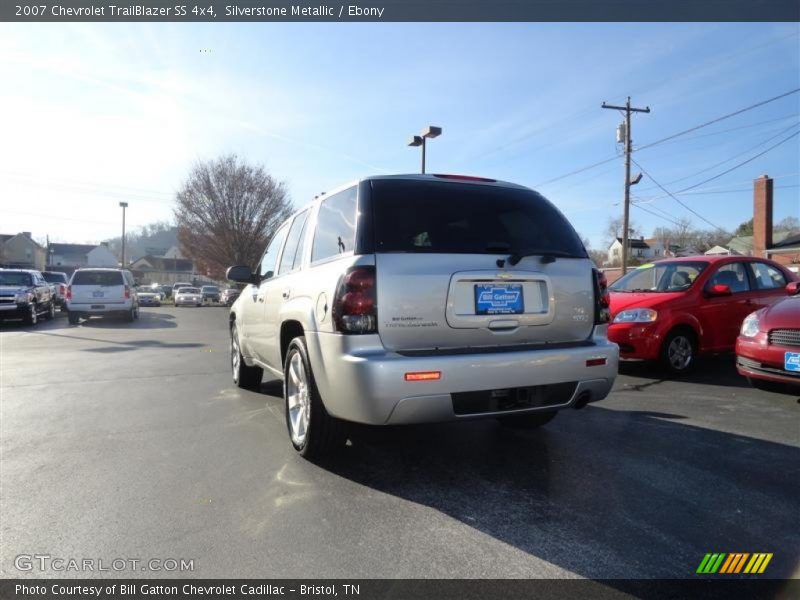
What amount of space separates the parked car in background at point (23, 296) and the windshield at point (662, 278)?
16507mm

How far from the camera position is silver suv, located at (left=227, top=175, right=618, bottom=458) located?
297cm

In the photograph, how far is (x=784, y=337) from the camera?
5125 millimetres

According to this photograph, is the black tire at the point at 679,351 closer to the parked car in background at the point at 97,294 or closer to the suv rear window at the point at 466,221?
the suv rear window at the point at 466,221

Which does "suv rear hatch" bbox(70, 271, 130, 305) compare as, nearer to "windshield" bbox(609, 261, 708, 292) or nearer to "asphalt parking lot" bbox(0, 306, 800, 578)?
Answer: "asphalt parking lot" bbox(0, 306, 800, 578)

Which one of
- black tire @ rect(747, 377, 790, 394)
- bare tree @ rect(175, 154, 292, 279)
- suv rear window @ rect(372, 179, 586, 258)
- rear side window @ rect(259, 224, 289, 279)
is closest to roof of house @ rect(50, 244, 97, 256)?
bare tree @ rect(175, 154, 292, 279)

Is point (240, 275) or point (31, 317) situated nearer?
point (240, 275)

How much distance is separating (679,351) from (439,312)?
5.13 meters

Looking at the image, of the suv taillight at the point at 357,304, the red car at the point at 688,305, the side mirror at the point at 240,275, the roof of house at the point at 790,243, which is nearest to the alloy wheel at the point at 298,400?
the suv taillight at the point at 357,304

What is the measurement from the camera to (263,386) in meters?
6.71

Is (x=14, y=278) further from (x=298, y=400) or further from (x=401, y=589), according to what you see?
(x=401, y=589)

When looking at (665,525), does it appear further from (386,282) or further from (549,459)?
(386,282)

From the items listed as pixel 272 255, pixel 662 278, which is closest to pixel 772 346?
pixel 662 278

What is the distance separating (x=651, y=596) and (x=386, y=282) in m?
1.95

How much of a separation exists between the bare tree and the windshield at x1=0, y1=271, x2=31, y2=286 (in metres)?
24.5
